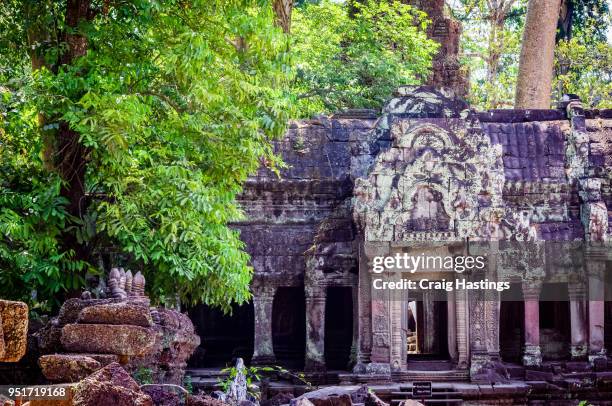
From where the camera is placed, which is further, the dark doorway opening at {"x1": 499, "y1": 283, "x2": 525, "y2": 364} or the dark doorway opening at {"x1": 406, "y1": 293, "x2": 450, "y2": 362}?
the dark doorway opening at {"x1": 406, "y1": 293, "x2": 450, "y2": 362}

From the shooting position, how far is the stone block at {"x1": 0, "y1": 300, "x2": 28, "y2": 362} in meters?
5.89

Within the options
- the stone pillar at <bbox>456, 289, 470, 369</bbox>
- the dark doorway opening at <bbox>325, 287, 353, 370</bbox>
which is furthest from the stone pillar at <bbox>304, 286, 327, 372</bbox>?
the stone pillar at <bbox>456, 289, 470, 369</bbox>

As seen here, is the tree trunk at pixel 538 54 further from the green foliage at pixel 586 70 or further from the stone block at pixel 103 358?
the stone block at pixel 103 358

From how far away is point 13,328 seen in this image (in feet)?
19.5

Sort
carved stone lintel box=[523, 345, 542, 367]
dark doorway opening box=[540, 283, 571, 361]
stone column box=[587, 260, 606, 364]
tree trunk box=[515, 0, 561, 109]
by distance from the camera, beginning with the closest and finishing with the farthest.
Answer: carved stone lintel box=[523, 345, 542, 367]
stone column box=[587, 260, 606, 364]
dark doorway opening box=[540, 283, 571, 361]
tree trunk box=[515, 0, 561, 109]

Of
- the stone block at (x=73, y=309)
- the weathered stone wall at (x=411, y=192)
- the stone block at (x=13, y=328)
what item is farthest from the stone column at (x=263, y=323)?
the stone block at (x=13, y=328)

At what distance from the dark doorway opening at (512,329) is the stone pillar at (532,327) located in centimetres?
65

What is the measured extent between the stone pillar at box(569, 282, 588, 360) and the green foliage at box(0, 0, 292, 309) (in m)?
6.07

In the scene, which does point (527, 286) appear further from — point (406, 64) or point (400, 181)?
point (406, 64)

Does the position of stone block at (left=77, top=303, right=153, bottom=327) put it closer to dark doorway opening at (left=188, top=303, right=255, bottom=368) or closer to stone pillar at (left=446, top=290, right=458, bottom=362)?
stone pillar at (left=446, top=290, right=458, bottom=362)

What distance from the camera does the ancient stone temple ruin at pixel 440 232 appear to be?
16.3m

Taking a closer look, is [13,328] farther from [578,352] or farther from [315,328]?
[578,352]

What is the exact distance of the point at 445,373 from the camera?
16.0 m

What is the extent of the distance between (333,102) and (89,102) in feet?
40.2
